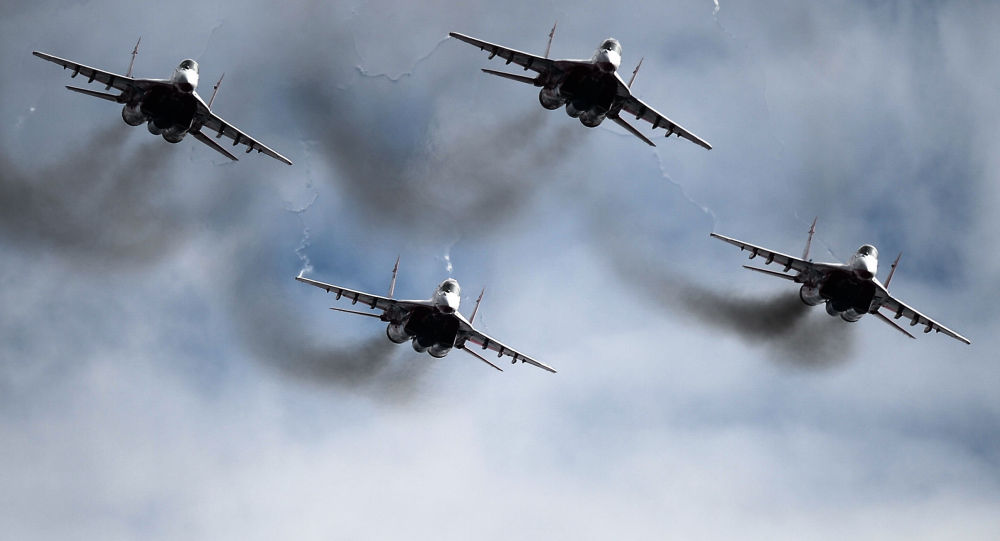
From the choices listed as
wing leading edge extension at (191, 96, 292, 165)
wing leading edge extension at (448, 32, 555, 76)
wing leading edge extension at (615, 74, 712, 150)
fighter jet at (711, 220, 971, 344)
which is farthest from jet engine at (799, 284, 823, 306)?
wing leading edge extension at (191, 96, 292, 165)

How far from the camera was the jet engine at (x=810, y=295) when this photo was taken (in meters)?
84.8

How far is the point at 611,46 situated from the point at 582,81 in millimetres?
2580

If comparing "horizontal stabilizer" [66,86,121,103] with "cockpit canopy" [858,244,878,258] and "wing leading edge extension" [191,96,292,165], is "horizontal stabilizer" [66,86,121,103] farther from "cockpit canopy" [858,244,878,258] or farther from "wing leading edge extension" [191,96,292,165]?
"cockpit canopy" [858,244,878,258]

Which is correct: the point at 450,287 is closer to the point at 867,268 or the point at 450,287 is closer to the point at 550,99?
the point at 550,99

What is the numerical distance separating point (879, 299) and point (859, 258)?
4.57 metres

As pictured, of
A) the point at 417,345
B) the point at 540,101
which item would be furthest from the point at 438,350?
the point at 540,101

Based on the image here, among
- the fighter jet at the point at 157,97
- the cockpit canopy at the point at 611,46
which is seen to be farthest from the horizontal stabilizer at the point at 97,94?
the cockpit canopy at the point at 611,46

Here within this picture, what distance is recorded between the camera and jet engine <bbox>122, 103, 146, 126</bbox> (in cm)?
8150

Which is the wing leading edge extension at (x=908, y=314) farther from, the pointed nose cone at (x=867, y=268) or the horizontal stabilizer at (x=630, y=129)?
the horizontal stabilizer at (x=630, y=129)

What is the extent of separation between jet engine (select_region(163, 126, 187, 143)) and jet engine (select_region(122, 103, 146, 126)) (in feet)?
5.02

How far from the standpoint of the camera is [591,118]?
80875 millimetres

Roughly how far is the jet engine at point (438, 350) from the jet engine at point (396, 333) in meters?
1.57

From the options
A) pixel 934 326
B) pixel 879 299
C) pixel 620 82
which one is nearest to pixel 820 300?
pixel 879 299

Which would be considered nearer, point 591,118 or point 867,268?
point 591,118
